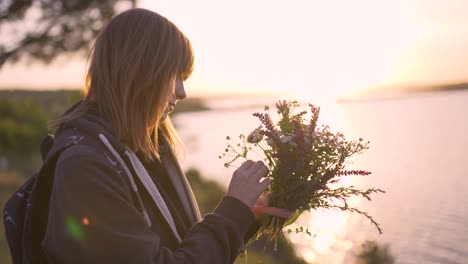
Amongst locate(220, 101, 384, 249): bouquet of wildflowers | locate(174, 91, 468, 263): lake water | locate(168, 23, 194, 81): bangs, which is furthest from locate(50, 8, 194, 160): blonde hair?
locate(174, 91, 468, 263): lake water

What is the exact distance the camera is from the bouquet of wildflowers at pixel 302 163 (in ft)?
8.60

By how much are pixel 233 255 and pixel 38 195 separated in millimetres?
745

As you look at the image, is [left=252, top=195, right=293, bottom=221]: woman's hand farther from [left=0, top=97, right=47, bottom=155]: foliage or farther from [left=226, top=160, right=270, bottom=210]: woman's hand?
[left=0, top=97, right=47, bottom=155]: foliage

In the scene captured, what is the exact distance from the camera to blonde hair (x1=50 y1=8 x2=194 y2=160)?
2.04 m

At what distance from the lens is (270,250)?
13.2 meters

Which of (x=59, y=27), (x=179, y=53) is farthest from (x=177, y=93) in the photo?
(x=59, y=27)

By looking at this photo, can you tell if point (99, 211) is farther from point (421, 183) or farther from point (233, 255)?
point (421, 183)

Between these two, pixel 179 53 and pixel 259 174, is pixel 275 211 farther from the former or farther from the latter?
pixel 179 53

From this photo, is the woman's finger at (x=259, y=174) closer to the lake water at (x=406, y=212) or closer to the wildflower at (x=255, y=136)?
the wildflower at (x=255, y=136)

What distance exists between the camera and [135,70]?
6.65 feet

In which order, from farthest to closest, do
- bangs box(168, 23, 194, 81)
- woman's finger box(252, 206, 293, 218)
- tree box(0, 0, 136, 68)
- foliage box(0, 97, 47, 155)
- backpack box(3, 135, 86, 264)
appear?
foliage box(0, 97, 47, 155)
tree box(0, 0, 136, 68)
woman's finger box(252, 206, 293, 218)
bangs box(168, 23, 194, 81)
backpack box(3, 135, 86, 264)

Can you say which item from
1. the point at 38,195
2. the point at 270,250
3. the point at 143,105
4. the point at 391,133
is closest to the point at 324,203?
the point at 143,105

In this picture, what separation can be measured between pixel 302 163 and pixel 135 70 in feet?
3.14

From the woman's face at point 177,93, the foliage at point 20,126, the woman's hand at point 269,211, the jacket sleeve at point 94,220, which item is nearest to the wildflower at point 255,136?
the woman's hand at point 269,211
